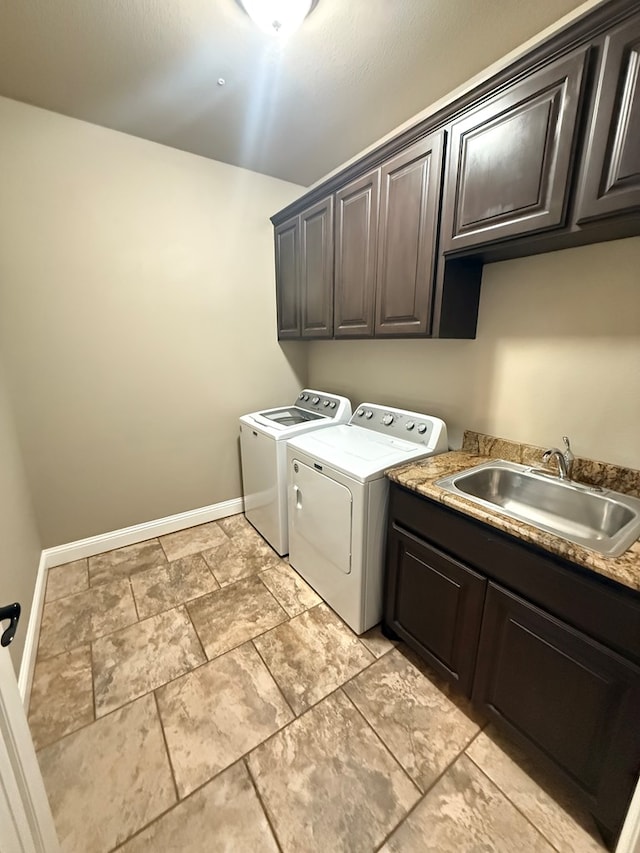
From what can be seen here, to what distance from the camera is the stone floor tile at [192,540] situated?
247 centimetres

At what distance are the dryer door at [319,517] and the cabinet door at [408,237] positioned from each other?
0.88 m

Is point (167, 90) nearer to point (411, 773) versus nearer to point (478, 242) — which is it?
point (478, 242)

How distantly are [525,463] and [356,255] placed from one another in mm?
1434

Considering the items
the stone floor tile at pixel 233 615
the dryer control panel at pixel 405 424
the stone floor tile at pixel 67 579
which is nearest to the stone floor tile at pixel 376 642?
the stone floor tile at pixel 233 615

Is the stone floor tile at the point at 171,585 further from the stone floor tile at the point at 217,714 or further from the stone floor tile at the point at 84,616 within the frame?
the stone floor tile at the point at 217,714

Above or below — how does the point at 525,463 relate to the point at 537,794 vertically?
above

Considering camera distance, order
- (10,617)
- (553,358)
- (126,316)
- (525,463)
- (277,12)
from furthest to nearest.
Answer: (126,316), (525,463), (553,358), (277,12), (10,617)

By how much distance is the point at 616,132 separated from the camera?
1021 millimetres

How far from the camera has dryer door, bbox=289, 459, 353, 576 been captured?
168 centimetres

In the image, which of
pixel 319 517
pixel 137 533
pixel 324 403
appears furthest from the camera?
pixel 324 403

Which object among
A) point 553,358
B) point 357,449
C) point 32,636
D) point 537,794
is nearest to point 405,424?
point 357,449

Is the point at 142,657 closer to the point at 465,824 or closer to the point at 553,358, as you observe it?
the point at 465,824

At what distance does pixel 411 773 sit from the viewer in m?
1.21

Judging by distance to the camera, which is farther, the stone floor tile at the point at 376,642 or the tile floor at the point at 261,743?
the stone floor tile at the point at 376,642
